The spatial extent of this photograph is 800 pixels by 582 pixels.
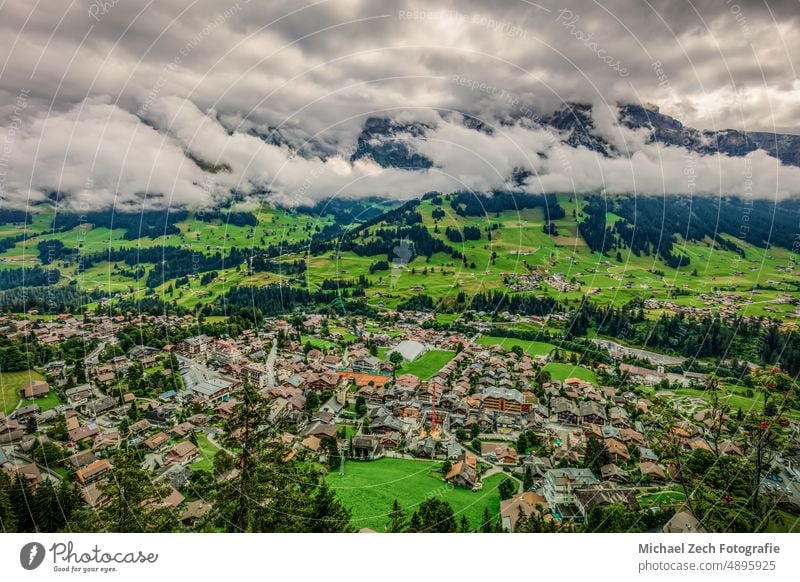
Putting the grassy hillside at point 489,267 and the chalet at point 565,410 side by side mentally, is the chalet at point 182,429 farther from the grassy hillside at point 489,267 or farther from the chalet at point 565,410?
the grassy hillside at point 489,267

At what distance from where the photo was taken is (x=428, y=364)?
103 feet

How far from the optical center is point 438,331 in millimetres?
41125

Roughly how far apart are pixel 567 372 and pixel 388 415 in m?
15.7

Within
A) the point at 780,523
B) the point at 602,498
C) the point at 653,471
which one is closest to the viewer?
the point at 780,523

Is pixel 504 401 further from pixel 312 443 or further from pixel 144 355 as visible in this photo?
pixel 144 355

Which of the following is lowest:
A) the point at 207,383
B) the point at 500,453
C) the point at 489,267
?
the point at 500,453

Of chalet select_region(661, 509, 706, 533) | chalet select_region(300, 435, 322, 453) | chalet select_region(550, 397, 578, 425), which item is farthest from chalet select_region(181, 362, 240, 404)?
chalet select_region(661, 509, 706, 533)

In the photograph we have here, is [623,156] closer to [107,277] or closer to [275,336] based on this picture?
[275,336]

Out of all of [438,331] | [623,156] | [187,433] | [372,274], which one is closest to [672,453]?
[187,433]

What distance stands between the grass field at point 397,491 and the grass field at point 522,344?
20.3 m

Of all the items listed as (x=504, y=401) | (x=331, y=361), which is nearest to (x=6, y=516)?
(x=504, y=401)

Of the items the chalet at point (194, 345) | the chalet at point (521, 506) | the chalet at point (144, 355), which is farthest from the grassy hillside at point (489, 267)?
the chalet at point (521, 506)

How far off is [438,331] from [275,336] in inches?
632

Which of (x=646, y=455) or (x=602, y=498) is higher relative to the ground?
(x=602, y=498)
